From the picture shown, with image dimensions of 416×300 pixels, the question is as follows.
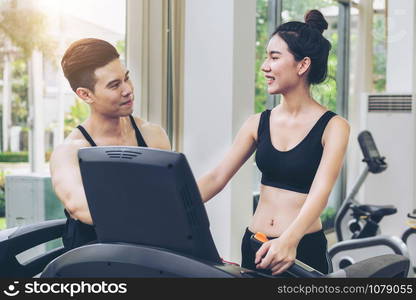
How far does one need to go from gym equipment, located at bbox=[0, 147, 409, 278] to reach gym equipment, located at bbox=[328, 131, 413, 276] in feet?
7.03

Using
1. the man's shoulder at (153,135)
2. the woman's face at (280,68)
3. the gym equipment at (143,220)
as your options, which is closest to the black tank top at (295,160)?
the woman's face at (280,68)

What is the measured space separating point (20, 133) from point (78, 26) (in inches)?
23.6

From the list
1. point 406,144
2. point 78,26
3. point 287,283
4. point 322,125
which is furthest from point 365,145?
point 287,283

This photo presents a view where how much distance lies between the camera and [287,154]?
1.61 m

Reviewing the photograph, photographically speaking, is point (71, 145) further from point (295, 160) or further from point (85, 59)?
point (295, 160)

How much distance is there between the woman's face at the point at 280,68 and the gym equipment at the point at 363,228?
1821mm

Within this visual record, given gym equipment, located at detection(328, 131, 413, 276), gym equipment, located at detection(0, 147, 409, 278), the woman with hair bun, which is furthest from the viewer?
gym equipment, located at detection(328, 131, 413, 276)

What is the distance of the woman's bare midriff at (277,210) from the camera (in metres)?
1.64

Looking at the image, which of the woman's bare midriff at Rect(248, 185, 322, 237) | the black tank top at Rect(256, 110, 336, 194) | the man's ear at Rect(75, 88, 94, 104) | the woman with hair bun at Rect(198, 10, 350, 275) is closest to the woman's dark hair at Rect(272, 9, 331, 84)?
the woman with hair bun at Rect(198, 10, 350, 275)

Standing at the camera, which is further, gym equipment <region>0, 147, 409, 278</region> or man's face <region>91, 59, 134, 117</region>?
man's face <region>91, 59, 134, 117</region>

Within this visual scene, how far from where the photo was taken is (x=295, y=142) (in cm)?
163

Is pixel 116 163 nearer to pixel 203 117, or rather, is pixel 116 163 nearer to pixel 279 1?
pixel 203 117

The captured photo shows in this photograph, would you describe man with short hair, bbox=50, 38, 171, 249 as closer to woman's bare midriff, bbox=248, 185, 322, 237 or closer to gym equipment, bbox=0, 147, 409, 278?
gym equipment, bbox=0, 147, 409, 278

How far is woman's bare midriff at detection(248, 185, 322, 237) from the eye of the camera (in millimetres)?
1641
